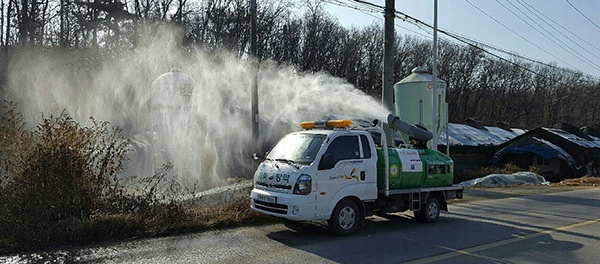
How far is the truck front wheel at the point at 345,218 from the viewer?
32.3 feet

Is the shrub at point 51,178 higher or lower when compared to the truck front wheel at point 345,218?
higher

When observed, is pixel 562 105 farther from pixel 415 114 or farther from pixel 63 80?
pixel 63 80

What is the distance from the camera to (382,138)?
441 inches

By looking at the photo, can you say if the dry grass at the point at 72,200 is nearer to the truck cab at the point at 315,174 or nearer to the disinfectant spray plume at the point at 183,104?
the truck cab at the point at 315,174

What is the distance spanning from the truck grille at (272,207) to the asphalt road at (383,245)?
54 cm

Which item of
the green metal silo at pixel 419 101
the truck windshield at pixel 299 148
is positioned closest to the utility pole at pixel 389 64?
the truck windshield at pixel 299 148

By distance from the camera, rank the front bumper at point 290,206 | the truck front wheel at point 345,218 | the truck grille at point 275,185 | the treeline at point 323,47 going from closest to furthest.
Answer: the front bumper at point 290,206 < the truck grille at point 275,185 < the truck front wheel at point 345,218 < the treeline at point 323,47

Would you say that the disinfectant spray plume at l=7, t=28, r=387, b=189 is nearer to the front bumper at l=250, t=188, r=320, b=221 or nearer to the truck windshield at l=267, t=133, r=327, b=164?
the truck windshield at l=267, t=133, r=327, b=164

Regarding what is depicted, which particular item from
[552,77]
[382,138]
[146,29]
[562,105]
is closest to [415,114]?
[382,138]

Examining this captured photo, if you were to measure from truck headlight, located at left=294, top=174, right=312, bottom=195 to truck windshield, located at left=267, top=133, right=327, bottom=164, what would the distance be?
443 millimetres

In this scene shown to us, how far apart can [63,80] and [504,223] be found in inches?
1069

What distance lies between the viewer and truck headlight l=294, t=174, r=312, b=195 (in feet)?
30.8

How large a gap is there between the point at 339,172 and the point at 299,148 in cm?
97

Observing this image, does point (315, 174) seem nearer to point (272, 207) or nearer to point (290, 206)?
point (290, 206)
